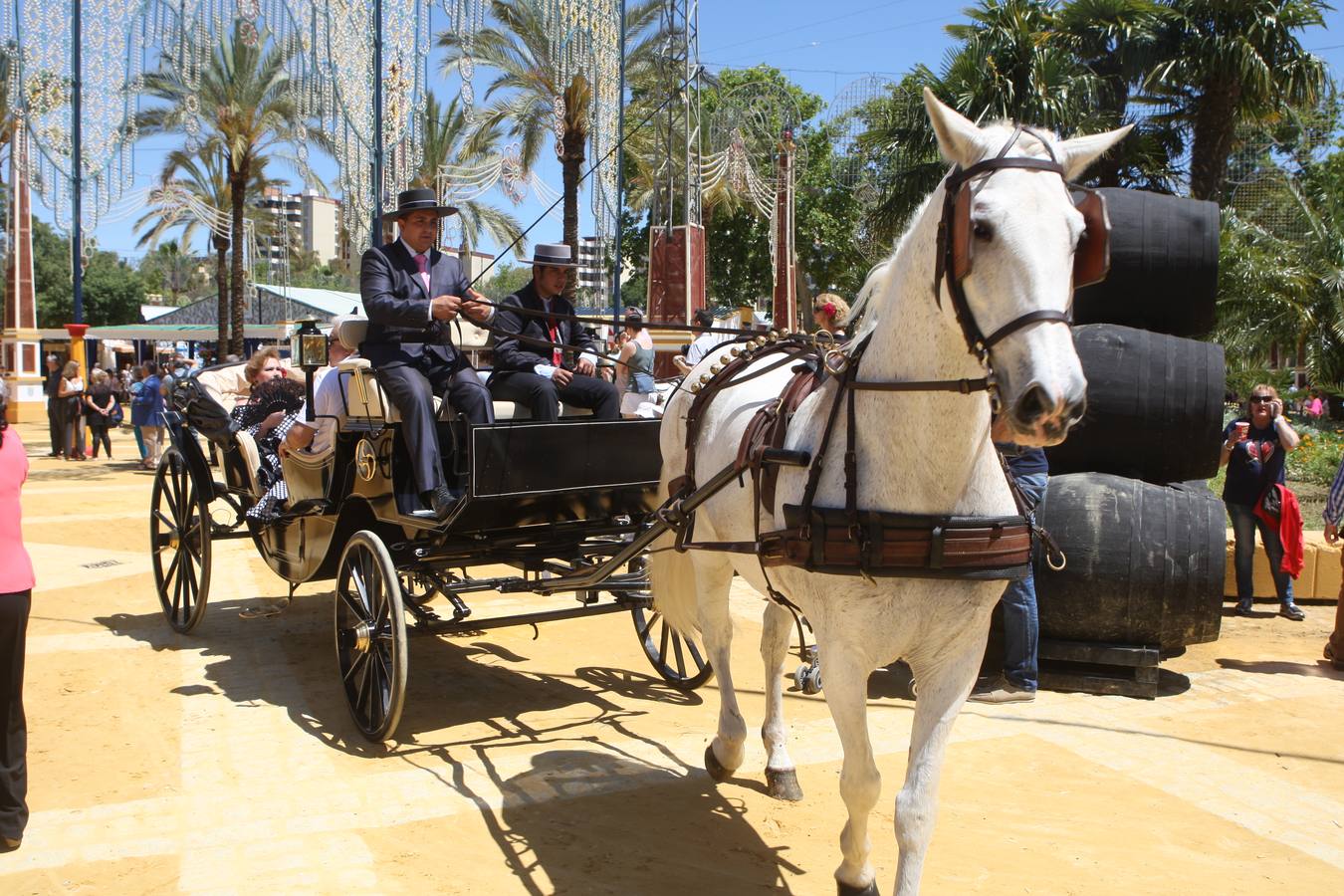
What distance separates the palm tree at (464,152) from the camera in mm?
22047

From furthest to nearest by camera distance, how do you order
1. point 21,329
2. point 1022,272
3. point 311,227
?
point 311,227 < point 21,329 < point 1022,272

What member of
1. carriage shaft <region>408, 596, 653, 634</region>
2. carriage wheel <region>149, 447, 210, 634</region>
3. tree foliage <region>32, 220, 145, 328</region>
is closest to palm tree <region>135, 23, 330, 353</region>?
carriage wheel <region>149, 447, 210, 634</region>

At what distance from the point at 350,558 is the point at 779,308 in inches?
720

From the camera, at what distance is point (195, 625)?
6.73 m

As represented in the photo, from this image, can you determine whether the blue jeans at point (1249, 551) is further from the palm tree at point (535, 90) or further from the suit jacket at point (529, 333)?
the palm tree at point (535, 90)

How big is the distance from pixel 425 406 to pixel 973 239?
10.3ft

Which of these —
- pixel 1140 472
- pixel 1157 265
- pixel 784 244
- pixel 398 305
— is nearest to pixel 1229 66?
pixel 784 244

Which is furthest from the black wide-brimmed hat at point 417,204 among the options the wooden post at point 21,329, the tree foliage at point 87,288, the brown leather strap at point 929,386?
the tree foliage at point 87,288

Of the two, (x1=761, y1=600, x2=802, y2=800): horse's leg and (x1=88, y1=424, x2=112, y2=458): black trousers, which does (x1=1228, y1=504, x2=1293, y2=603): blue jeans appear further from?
(x1=88, y1=424, x2=112, y2=458): black trousers

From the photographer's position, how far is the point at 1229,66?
17812 mm

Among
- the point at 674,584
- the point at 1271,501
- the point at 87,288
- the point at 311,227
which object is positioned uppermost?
the point at 311,227

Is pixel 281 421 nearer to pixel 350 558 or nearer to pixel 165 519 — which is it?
pixel 165 519

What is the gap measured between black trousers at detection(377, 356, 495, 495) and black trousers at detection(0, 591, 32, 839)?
1.70 metres

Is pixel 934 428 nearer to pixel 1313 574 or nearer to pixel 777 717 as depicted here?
pixel 777 717
